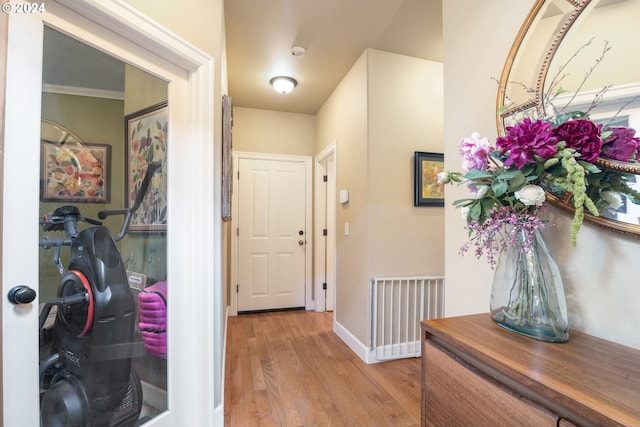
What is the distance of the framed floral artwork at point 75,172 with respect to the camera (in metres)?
1.00

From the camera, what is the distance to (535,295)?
78cm

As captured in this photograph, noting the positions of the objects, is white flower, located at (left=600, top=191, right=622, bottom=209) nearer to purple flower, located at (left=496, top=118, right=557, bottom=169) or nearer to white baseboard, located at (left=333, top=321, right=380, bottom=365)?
purple flower, located at (left=496, top=118, right=557, bottom=169)

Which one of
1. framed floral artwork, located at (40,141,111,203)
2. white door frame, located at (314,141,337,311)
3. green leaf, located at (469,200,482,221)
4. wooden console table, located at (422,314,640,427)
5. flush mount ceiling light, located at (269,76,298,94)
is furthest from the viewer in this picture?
white door frame, located at (314,141,337,311)

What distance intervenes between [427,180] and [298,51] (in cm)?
166

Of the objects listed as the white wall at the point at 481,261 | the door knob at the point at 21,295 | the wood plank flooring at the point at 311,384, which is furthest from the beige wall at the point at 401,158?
the door knob at the point at 21,295

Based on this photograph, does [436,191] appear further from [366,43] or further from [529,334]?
[529,334]

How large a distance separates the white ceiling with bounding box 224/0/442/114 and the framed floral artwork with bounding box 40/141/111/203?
151 centimetres

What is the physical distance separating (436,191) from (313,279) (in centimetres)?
212

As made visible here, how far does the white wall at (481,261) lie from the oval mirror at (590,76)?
76 mm

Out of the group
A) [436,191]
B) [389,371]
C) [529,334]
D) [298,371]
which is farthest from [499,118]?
[298,371]

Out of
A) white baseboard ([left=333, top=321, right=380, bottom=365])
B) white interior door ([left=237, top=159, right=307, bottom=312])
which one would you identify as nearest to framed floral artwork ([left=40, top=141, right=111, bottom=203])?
white baseboard ([left=333, top=321, right=380, bottom=365])

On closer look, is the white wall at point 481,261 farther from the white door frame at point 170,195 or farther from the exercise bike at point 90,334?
the exercise bike at point 90,334

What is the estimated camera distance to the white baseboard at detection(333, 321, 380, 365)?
242cm

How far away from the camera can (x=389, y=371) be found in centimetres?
229
